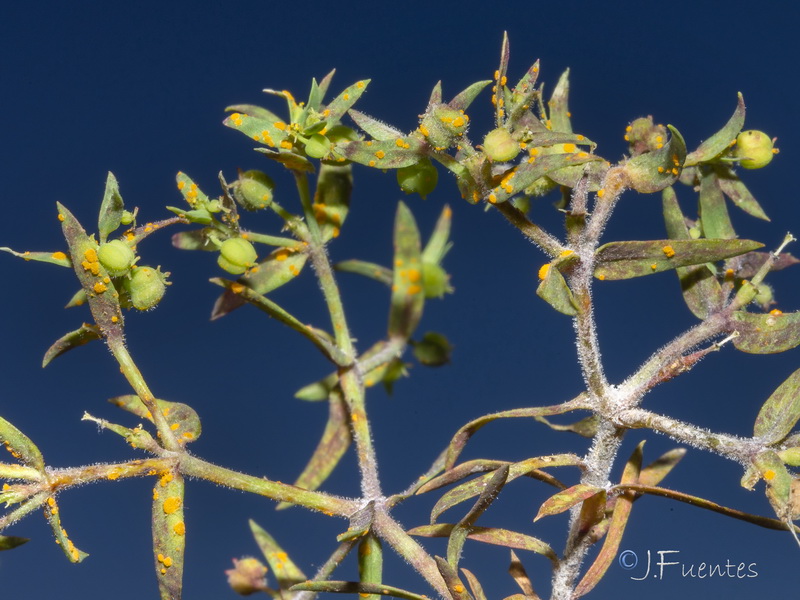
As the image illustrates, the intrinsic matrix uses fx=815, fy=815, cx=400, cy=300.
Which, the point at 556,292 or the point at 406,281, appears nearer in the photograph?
the point at 556,292

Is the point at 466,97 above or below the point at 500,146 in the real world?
above

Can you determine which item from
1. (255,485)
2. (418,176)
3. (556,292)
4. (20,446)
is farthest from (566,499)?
(20,446)

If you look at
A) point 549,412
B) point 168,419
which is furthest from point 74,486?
point 549,412

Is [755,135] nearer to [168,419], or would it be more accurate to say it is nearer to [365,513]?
[365,513]

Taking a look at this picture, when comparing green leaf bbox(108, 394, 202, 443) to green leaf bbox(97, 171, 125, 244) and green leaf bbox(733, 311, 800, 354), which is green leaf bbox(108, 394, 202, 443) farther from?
green leaf bbox(733, 311, 800, 354)

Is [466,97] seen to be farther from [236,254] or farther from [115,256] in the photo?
[115,256]

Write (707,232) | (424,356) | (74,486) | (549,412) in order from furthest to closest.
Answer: (424,356) < (707,232) < (549,412) < (74,486)
